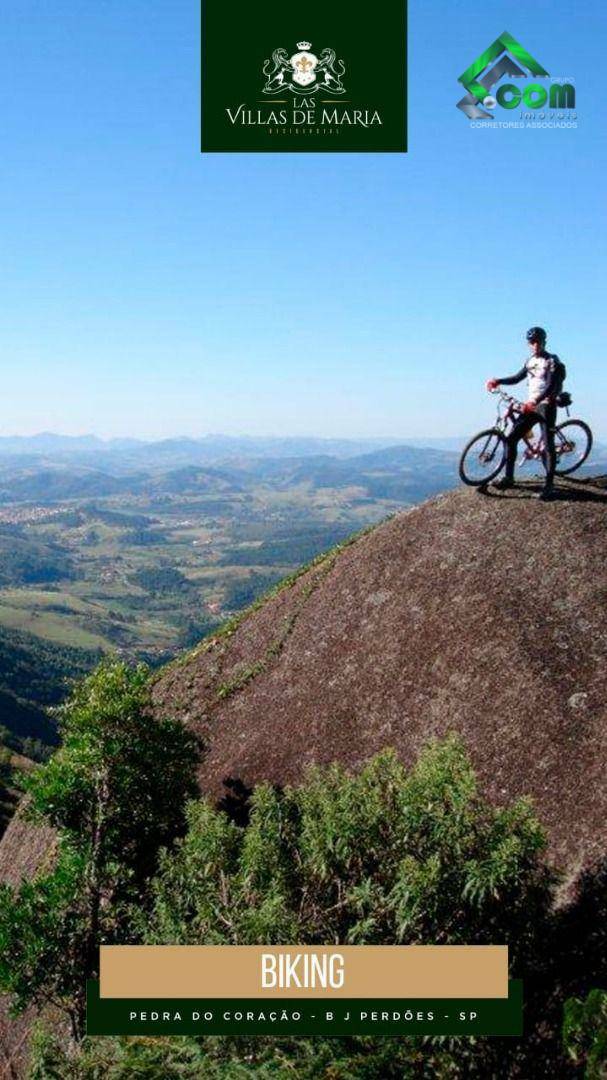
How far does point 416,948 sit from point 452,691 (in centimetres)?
1135

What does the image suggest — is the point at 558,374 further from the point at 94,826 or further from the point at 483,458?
the point at 94,826

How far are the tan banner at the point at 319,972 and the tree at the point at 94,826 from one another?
171 inches

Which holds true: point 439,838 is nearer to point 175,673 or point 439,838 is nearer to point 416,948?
point 416,948

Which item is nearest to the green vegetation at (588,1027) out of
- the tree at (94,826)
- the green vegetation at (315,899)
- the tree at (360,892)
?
the tree at (360,892)

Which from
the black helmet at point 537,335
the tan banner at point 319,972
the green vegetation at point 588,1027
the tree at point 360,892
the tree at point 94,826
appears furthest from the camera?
the black helmet at point 537,335

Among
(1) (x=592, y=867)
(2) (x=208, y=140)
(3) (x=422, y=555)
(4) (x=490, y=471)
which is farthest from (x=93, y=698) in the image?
(2) (x=208, y=140)

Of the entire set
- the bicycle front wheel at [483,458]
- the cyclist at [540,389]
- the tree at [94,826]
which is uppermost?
the cyclist at [540,389]

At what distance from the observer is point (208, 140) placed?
2394 centimetres

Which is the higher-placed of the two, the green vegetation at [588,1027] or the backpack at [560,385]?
the backpack at [560,385]

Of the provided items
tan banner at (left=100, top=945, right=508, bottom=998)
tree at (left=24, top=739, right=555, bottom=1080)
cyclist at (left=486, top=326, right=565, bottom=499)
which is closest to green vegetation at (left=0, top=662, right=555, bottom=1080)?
tree at (left=24, top=739, right=555, bottom=1080)

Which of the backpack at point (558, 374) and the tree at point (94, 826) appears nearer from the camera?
the tree at point (94, 826)

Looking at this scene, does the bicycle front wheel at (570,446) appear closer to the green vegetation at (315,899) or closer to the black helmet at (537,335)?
the black helmet at (537,335)

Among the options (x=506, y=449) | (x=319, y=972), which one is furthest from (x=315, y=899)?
(x=506, y=449)

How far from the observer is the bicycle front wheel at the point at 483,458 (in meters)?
25.2
